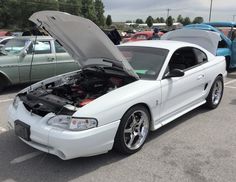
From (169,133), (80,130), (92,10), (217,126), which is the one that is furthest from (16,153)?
(92,10)

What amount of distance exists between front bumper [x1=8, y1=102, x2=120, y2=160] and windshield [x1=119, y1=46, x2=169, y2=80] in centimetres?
113

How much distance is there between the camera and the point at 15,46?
812 cm

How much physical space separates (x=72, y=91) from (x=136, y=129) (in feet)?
3.54

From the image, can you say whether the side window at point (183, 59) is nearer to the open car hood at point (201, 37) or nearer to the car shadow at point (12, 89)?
the open car hood at point (201, 37)

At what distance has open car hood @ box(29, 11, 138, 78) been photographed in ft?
12.9

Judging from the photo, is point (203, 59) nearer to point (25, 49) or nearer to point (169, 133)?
point (169, 133)

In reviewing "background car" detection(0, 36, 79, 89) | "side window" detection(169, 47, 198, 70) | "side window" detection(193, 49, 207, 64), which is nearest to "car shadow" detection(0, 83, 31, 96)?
"background car" detection(0, 36, 79, 89)

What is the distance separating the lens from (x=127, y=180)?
3463 millimetres

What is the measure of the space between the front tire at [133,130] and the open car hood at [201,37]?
3983 mm

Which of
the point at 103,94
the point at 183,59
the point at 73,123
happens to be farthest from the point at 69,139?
the point at 183,59

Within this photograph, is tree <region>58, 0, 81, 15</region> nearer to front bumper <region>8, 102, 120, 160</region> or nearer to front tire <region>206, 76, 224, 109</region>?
front tire <region>206, 76, 224, 109</region>

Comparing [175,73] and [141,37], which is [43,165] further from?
[141,37]

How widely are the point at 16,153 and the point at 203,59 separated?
3659 millimetres

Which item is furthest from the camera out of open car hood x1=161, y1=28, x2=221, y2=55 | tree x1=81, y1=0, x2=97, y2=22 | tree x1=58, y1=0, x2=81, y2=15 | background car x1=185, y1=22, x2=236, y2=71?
tree x1=81, y1=0, x2=97, y2=22
